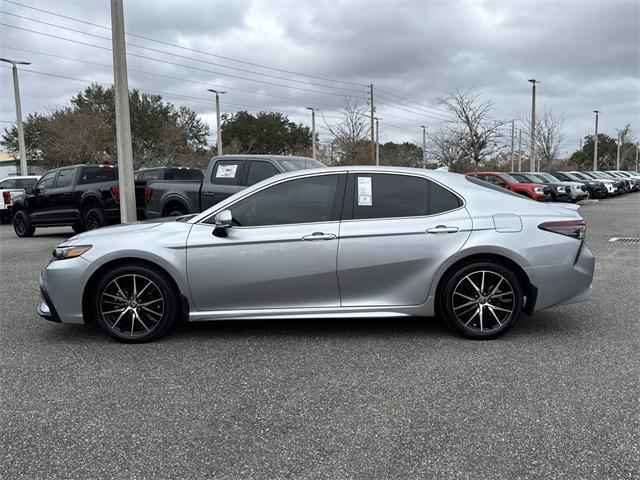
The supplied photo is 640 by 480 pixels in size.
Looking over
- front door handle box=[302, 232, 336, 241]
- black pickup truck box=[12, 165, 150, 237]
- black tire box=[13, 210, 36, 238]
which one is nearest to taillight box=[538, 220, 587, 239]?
front door handle box=[302, 232, 336, 241]

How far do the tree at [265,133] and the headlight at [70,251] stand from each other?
198ft

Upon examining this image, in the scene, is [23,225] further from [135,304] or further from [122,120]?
[135,304]

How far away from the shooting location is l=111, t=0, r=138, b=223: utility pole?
1192 cm

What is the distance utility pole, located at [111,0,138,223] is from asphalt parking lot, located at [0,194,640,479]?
6531mm

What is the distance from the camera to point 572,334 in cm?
506

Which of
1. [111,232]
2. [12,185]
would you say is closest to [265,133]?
[12,185]

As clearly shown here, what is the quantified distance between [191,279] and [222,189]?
5.38 m

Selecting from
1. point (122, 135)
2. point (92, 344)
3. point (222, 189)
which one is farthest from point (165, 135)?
point (92, 344)

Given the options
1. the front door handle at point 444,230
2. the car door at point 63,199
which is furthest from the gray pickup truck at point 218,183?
the front door handle at point 444,230

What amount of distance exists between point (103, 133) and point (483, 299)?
150ft

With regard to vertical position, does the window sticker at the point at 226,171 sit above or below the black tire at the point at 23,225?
above

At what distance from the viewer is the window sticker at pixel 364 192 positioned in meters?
4.93

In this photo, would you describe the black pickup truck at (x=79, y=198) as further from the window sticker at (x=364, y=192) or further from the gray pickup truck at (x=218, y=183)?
the window sticker at (x=364, y=192)

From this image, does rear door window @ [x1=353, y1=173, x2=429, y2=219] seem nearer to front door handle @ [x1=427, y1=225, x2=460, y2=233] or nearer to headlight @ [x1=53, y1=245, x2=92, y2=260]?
front door handle @ [x1=427, y1=225, x2=460, y2=233]
